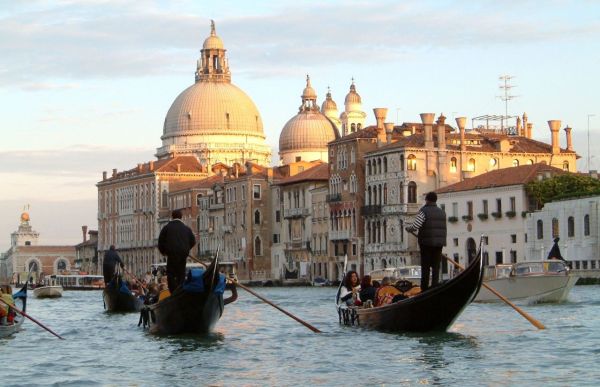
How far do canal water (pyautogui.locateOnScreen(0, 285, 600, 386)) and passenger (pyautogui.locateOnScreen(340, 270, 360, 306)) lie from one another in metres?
0.57

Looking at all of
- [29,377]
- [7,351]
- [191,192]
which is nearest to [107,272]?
[7,351]

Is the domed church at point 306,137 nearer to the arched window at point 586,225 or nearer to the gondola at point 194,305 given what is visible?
the arched window at point 586,225

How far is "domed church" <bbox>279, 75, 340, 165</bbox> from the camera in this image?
107 metres

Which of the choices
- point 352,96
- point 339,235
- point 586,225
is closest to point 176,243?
point 586,225

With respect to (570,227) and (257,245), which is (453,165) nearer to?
(570,227)

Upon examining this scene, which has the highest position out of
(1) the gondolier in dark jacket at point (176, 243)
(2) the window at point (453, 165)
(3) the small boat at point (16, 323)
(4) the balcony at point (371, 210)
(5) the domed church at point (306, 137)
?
(5) the domed church at point (306, 137)

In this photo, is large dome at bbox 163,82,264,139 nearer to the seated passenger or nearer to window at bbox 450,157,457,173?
window at bbox 450,157,457,173

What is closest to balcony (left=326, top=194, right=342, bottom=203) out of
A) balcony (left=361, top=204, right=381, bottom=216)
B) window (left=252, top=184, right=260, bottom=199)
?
balcony (left=361, top=204, right=381, bottom=216)

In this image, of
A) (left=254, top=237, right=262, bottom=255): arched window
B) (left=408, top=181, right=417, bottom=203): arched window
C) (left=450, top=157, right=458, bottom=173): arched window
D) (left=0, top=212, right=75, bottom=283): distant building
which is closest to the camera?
(left=408, top=181, right=417, bottom=203): arched window

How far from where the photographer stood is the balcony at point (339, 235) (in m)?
76.5

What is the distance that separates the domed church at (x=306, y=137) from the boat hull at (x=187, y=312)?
84395 mm

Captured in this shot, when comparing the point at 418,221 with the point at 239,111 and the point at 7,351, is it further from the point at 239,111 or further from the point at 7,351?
the point at 239,111

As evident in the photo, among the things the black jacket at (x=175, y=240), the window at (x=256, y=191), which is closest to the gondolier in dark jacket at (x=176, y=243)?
the black jacket at (x=175, y=240)

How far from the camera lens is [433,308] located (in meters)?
20.4
